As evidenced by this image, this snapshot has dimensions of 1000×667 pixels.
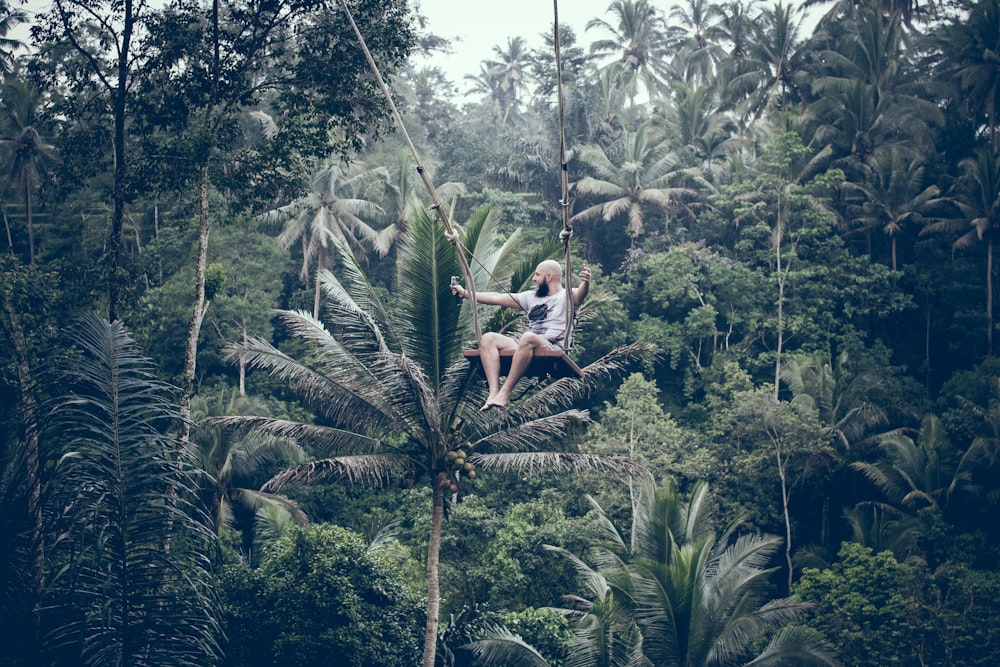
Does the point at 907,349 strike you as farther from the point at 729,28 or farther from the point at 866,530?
the point at 729,28

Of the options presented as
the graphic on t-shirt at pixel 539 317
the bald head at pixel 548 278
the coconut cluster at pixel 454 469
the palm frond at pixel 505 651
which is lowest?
the palm frond at pixel 505 651

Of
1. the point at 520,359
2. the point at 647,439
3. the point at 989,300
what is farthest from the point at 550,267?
the point at 989,300

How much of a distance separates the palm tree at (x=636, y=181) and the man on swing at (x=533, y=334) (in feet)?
67.9

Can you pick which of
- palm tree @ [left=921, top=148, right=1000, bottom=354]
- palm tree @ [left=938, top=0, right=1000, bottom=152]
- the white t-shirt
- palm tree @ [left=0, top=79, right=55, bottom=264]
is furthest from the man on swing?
palm tree @ [left=938, top=0, right=1000, bottom=152]

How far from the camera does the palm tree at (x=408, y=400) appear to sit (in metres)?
11.6

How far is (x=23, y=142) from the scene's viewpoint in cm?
2761

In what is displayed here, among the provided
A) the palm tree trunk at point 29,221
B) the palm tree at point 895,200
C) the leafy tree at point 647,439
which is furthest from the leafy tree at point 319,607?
the palm tree at point 895,200

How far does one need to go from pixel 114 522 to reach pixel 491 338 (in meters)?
3.41

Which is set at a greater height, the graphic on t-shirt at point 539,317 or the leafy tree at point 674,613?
the graphic on t-shirt at point 539,317

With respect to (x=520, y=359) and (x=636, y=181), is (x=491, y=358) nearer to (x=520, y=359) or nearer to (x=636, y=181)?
(x=520, y=359)

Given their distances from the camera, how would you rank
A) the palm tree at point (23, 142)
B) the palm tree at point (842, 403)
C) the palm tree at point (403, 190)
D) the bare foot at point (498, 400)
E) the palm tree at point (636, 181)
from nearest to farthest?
the bare foot at point (498, 400), the palm tree at point (842, 403), the palm tree at point (23, 142), the palm tree at point (403, 190), the palm tree at point (636, 181)

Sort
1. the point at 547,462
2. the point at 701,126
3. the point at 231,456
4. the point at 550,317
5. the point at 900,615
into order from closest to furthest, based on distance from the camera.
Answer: the point at 550,317 → the point at 547,462 → the point at 900,615 → the point at 231,456 → the point at 701,126

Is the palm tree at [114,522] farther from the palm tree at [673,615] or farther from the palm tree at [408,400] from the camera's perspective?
the palm tree at [673,615]

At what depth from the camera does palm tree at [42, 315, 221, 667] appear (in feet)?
26.9
